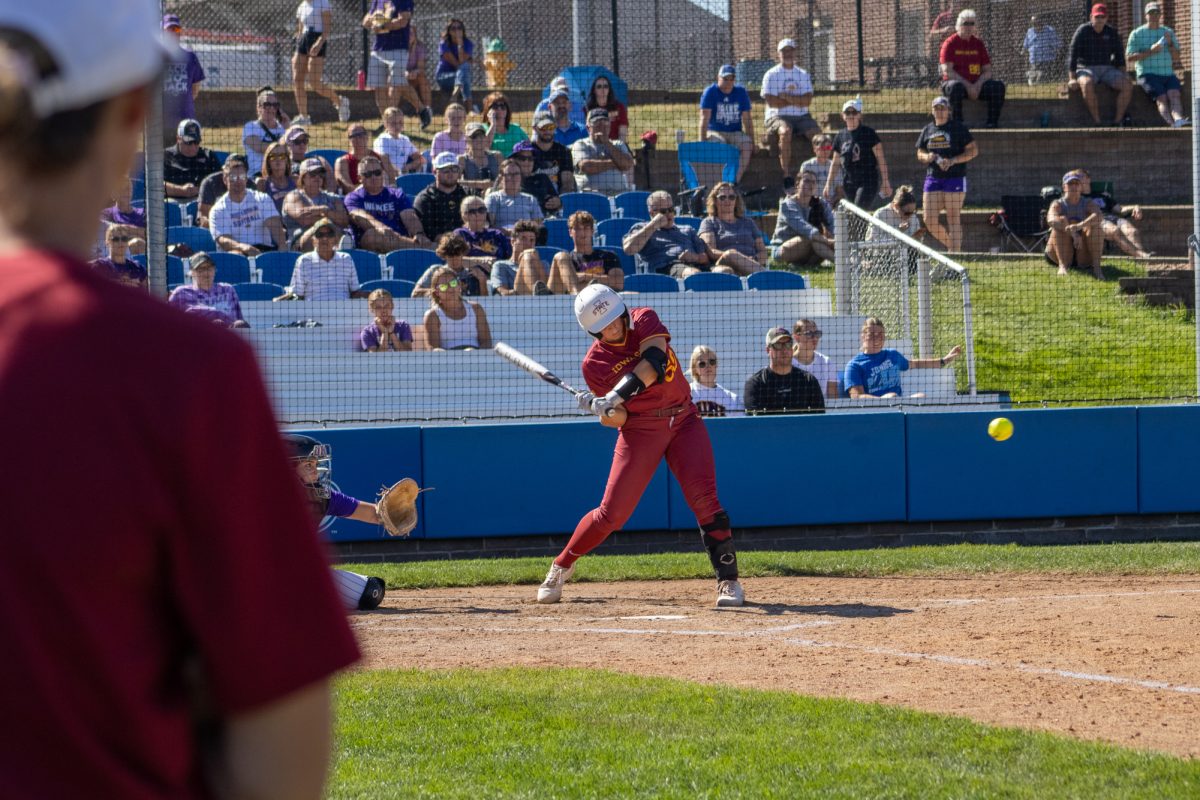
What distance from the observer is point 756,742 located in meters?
5.48

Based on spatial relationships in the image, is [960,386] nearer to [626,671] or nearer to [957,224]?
[957,224]

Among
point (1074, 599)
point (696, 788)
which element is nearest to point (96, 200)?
point (696, 788)

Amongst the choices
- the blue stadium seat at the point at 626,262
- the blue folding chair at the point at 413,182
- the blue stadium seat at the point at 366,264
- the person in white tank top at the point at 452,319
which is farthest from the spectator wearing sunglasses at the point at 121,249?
the blue stadium seat at the point at 626,262

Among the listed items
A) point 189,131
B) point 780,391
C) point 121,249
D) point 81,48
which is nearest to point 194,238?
point 189,131

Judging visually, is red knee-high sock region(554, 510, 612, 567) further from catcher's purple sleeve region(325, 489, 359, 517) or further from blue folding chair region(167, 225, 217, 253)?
blue folding chair region(167, 225, 217, 253)

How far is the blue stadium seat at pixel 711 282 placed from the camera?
48.1ft

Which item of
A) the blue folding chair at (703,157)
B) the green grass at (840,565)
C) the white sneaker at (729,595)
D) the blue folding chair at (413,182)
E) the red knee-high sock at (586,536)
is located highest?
the blue folding chair at (703,157)

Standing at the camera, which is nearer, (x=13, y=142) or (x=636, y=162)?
(x=13, y=142)

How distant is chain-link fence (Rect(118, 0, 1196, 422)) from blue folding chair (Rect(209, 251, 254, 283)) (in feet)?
0.09

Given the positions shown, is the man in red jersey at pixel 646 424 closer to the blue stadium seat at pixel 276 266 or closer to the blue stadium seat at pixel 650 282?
the blue stadium seat at pixel 650 282

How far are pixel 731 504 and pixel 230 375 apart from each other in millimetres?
11358

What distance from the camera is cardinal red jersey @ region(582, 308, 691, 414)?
9.03 meters

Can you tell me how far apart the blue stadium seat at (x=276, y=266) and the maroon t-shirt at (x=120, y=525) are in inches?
521

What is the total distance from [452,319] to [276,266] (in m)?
2.22
